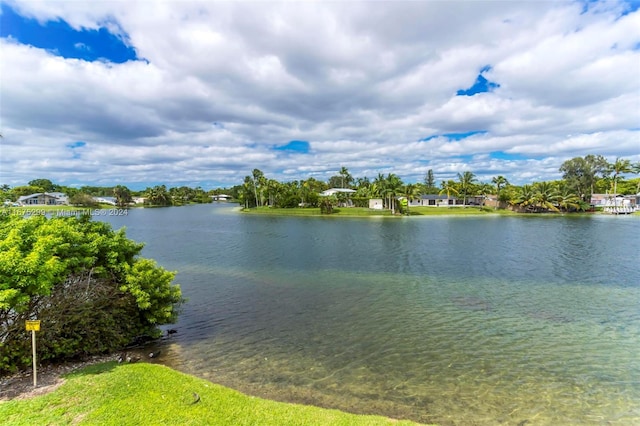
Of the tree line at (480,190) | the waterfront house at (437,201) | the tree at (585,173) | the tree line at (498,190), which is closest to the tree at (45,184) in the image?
the tree line at (480,190)

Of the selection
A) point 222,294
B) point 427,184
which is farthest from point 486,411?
point 427,184

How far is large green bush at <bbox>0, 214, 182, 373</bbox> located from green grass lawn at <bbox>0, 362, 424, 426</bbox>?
6.65ft

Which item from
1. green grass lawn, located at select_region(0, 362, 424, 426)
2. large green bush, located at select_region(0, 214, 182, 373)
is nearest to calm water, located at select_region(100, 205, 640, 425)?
green grass lawn, located at select_region(0, 362, 424, 426)

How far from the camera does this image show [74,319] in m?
11.1

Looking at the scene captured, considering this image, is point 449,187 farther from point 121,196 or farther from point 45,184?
point 45,184

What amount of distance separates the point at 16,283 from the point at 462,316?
19.0m

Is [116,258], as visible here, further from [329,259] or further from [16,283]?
[329,259]

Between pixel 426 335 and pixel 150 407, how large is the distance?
463 inches

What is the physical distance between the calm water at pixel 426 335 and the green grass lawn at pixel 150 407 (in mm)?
1440

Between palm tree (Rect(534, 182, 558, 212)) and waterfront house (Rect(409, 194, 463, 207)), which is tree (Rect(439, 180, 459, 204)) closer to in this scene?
waterfront house (Rect(409, 194, 463, 207))

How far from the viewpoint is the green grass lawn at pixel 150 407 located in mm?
7586

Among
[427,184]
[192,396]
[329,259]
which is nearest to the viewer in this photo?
[192,396]

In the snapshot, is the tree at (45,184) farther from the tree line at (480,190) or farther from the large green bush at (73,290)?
the large green bush at (73,290)

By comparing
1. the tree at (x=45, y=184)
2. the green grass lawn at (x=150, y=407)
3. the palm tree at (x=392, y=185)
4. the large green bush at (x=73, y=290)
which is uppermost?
the tree at (x=45, y=184)
